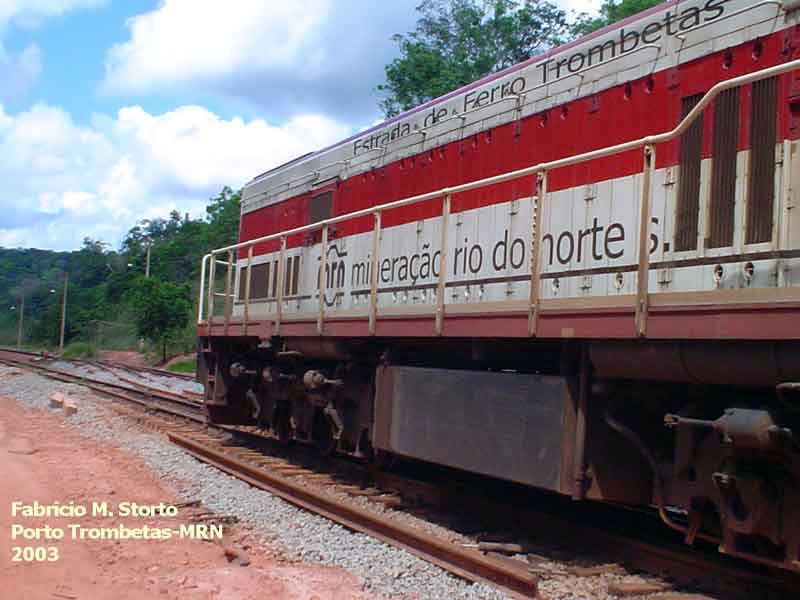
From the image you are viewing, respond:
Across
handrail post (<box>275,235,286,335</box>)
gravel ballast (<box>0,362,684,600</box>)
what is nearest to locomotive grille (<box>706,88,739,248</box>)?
gravel ballast (<box>0,362,684,600</box>)

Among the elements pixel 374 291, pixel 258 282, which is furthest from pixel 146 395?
pixel 374 291

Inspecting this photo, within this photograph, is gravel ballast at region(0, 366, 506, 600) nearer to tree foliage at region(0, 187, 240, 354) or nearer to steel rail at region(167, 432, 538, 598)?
steel rail at region(167, 432, 538, 598)

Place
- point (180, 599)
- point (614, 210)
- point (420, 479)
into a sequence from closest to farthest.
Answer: point (180, 599)
point (614, 210)
point (420, 479)

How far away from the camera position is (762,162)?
16.4 ft

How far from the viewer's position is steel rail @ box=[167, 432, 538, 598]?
207 inches

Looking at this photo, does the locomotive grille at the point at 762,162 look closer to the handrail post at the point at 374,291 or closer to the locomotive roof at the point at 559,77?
the locomotive roof at the point at 559,77

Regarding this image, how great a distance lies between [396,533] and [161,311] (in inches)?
1344

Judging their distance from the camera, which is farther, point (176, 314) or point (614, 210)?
point (176, 314)

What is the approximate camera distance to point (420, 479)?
8953 mm

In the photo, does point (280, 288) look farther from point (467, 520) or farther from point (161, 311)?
point (161, 311)

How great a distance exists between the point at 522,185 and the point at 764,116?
2.61m

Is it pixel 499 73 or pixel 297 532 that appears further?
pixel 499 73

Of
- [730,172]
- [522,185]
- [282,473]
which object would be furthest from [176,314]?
[730,172]

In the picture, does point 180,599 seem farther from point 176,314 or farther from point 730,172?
point 176,314
